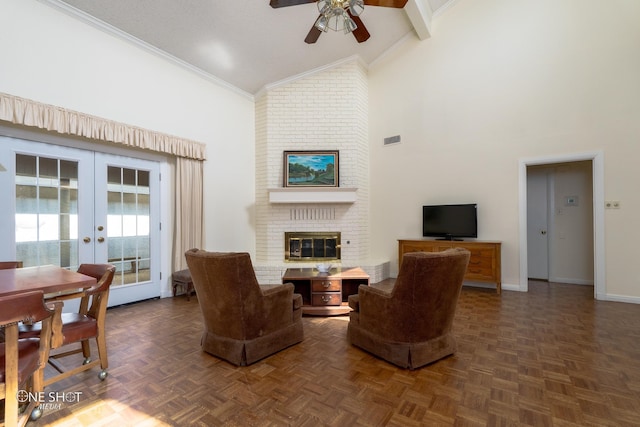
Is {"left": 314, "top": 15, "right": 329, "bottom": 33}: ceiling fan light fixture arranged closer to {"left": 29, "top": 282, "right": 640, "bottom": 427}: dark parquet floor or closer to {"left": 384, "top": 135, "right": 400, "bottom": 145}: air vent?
{"left": 384, "top": 135, "right": 400, "bottom": 145}: air vent

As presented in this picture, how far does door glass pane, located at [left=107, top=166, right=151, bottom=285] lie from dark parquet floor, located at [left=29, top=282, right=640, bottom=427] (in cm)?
121

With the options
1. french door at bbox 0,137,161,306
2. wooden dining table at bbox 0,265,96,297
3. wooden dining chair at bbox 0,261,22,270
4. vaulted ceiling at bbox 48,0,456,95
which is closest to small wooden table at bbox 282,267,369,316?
wooden dining table at bbox 0,265,96,297

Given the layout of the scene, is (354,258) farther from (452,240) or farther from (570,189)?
(570,189)

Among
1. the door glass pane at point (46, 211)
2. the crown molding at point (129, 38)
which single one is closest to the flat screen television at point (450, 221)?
the crown molding at point (129, 38)

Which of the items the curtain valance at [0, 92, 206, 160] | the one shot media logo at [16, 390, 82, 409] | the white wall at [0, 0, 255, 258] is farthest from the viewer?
the white wall at [0, 0, 255, 258]

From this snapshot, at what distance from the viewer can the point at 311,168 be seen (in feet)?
17.9

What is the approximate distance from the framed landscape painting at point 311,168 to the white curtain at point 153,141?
1.52 meters

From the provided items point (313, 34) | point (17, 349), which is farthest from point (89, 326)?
point (313, 34)

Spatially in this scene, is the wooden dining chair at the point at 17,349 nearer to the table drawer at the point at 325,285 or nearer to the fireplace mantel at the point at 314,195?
the table drawer at the point at 325,285

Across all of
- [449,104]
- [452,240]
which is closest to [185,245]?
[452,240]

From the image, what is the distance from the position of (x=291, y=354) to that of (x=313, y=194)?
3192 mm

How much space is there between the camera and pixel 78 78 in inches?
134

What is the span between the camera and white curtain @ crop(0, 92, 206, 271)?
2.97 m

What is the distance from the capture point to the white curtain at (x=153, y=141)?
297cm
